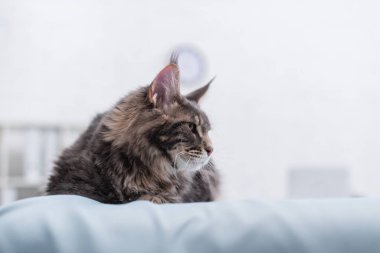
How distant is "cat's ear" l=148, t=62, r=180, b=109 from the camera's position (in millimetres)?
903

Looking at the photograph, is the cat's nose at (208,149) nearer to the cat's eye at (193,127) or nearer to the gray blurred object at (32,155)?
the cat's eye at (193,127)

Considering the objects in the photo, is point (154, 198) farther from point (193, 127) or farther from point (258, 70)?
point (258, 70)

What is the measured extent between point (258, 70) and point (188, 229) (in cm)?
313

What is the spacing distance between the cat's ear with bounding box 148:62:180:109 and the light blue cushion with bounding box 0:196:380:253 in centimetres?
40

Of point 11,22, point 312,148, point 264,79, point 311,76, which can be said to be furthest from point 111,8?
point 312,148

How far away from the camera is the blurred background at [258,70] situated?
11.0 ft

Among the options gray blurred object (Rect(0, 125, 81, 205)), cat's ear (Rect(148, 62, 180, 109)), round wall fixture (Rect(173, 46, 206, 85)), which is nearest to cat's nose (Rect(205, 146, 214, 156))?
cat's ear (Rect(148, 62, 180, 109))

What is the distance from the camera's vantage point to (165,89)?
0.95 m

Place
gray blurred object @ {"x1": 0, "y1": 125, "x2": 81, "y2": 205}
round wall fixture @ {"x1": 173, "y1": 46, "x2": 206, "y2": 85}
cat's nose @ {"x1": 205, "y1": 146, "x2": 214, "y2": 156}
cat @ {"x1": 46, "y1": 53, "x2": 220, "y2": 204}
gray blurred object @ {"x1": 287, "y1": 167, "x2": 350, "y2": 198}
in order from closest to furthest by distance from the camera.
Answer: cat @ {"x1": 46, "y1": 53, "x2": 220, "y2": 204} → cat's nose @ {"x1": 205, "y1": 146, "x2": 214, "y2": 156} → gray blurred object @ {"x1": 287, "y1": 167, "x2": 350, "y2": 198} → gray blurred object @ {"x1": 0, "y1": 125, "x2": 81, "y2": 205} → round wall fixture @ {"x1": 173, "y1": 46, "x2": 206, "y2": 85}

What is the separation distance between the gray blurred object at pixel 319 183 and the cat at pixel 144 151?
1551 mm

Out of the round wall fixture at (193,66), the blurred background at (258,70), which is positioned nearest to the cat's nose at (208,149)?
the blurred background at (258,70)

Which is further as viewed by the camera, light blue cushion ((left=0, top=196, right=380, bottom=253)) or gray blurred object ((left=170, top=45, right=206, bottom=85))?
gray blurred object ((left=170, top=45, right=206, bottom=85))

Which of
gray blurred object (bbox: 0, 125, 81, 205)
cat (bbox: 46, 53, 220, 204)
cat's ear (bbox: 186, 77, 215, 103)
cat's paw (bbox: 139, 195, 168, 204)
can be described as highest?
cat's ear (bbox: 186, 77, 215, 103)

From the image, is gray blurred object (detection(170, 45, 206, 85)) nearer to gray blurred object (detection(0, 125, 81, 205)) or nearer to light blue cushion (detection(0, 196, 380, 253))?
gray blurred object (detection(0, 125, 81, 205))
